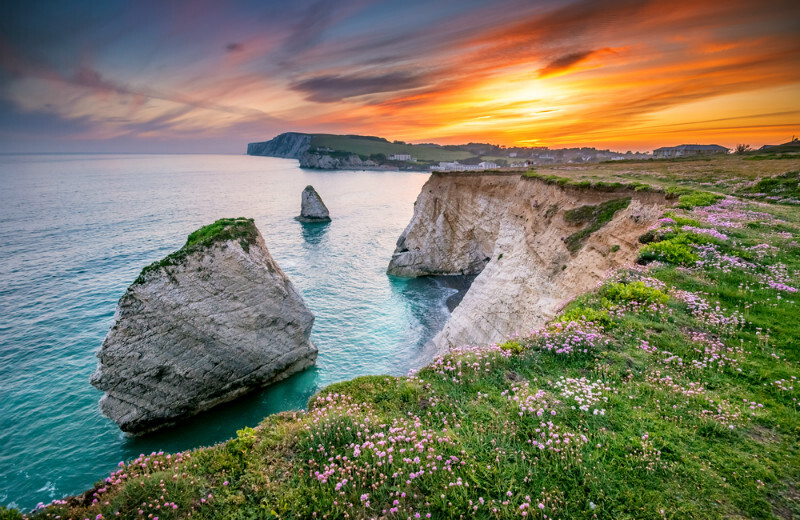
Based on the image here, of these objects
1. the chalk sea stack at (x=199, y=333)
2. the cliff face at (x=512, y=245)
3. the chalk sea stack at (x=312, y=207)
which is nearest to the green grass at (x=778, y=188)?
the cliff face at (x=512, y=245)

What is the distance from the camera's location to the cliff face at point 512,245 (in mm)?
20516

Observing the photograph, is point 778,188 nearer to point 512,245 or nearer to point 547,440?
point 512,245

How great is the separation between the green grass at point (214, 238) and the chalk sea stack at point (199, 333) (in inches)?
2.3

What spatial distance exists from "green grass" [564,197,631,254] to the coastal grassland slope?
13283mm

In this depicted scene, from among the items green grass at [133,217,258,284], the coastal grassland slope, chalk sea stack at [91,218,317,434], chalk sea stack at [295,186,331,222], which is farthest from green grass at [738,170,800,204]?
chalk sea stack at [295,186,331,222]

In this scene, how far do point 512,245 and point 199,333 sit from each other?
1087 inches

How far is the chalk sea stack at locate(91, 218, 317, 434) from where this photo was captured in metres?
18.0

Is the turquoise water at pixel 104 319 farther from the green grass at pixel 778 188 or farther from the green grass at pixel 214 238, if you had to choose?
the green grass at pixel 778 188

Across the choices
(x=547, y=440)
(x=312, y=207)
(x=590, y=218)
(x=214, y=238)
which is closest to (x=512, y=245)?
(x=590, y=218)

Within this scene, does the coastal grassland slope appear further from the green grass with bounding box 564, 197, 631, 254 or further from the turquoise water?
the turquoise water

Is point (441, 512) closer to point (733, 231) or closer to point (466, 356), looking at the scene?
point (466, 356)

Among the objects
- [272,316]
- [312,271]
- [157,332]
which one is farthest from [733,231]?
Result: [312,271]

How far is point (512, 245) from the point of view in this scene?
32.5 meters

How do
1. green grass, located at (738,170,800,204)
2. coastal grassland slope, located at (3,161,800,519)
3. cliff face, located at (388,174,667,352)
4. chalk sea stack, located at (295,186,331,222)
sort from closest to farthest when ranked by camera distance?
coastal grassland slope, located at (3,161,800,519), cliff face, located at (388,174,667,352), green grass, located at (738,170,800,204), chalk sea stack, located at (295,186,331,222)
